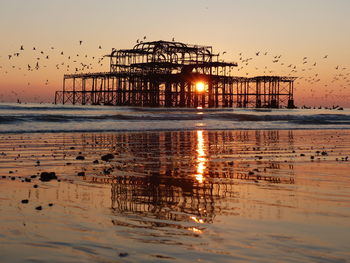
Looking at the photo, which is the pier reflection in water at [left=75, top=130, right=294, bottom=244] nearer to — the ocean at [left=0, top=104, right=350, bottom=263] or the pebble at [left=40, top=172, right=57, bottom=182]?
the ocean at [left=0, top=104, right=350, bottom=263]

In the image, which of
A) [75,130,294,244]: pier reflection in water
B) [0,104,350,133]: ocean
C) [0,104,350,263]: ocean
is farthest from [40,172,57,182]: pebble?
[0,104,350,133]: ocean

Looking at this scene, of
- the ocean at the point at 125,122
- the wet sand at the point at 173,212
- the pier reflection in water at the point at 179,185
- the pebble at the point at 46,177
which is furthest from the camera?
the ocean at the point at 125,122

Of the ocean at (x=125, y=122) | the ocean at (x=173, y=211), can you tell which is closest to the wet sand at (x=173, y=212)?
the ocean at (x=173, y=211)

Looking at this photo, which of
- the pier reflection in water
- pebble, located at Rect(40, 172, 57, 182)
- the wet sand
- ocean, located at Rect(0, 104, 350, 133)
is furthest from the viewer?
ocean, located at Rect(0, 104, 350, 133)

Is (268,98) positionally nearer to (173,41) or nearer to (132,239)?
(173,41)

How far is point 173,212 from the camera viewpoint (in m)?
6.84

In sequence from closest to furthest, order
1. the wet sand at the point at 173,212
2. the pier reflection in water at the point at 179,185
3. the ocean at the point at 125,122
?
the wet sand at the point at 173,212, the pier reflection in water at the point at 179,185, the ocean at the point at 125,122

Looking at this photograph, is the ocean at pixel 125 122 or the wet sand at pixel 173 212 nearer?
the wet sand at pixel 173 212


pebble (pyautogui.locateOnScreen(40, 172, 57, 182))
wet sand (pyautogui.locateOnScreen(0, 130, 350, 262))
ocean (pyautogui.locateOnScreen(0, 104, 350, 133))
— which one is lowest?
wet sand (pyautogui.locateOnScreen(0, 130, 350, 262))

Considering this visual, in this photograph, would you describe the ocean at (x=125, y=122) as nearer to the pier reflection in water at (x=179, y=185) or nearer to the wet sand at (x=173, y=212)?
the pier reflection in water at (x=179, y=185)

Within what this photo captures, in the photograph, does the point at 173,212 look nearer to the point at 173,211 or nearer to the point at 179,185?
the point at 173,211

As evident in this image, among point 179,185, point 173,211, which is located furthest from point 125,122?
point 173,211

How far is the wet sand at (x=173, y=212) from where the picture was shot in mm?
5020

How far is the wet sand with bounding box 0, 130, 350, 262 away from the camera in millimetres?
5020
